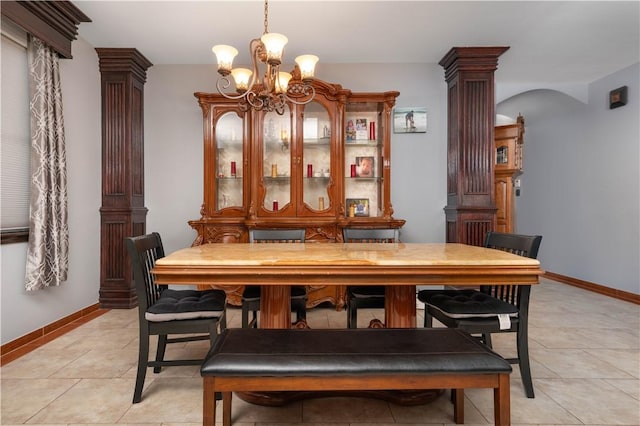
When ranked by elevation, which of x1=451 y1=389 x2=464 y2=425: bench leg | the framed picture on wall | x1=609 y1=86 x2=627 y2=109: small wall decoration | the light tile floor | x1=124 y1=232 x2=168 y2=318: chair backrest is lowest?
the light tile floor

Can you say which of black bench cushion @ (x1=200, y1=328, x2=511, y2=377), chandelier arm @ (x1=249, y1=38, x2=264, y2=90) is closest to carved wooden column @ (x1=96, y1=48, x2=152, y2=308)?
chandelier arm @ (x1=249, y1=38, x2=264, y2=90)

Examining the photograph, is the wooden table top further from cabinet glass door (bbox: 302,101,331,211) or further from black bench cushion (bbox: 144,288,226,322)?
cabinet glass door (bbox: 302,101,331,211)

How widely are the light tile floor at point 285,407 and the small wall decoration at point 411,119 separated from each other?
7.48 feet

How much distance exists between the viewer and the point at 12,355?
2.44m

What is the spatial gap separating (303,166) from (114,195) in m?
1.93

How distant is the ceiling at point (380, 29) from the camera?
2.87 m

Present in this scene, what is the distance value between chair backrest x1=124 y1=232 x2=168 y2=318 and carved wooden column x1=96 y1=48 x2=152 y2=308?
1807mm

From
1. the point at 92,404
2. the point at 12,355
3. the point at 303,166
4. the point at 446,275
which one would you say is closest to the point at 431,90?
the point at 303,166

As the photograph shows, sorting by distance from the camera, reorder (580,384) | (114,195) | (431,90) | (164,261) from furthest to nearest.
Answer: (431,90)
(114,195)
(580,384)
(164,261)

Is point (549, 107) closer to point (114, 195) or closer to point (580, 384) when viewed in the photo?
point (580, 384)

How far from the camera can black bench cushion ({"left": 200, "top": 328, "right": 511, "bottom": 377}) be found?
4.12 ft

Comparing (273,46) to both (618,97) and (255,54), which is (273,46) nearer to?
(255,54)

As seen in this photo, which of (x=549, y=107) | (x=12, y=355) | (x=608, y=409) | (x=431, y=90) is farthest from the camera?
(x=549, y=107)

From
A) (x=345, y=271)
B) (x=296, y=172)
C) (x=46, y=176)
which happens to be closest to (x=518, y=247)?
(x=345, y=271)
